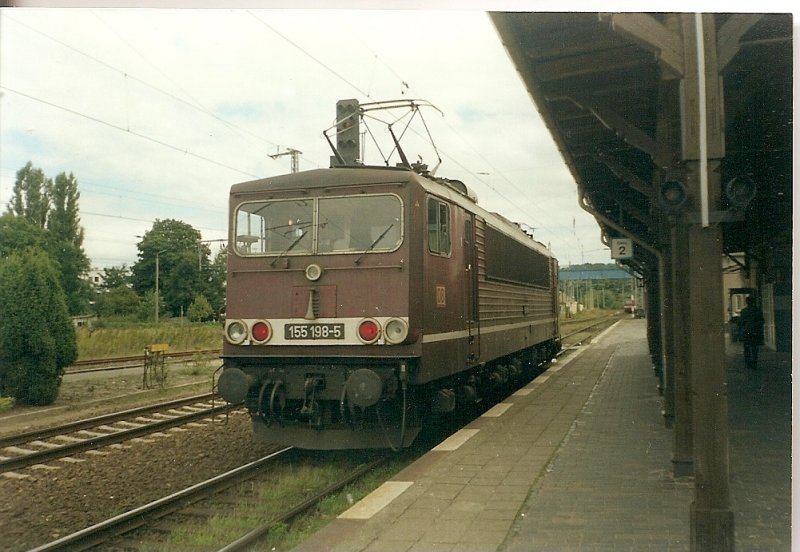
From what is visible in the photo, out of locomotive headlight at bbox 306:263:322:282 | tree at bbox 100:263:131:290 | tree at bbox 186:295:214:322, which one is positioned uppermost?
tree at bbox 100:263:131:290

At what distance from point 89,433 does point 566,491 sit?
6.39 metres

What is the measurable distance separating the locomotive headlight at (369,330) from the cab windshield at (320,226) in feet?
2.39

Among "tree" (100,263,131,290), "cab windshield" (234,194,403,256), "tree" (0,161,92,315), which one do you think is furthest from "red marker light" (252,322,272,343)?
"tree" (100,263,131,290)

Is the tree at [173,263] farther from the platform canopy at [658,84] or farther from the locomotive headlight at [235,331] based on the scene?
the platform canopy at [658,84]

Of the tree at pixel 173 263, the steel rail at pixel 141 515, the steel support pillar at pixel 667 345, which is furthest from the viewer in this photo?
the tree at pixel 173 263

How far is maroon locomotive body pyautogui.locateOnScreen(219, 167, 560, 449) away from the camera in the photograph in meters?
7.06

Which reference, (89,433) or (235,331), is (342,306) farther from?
(89,433)

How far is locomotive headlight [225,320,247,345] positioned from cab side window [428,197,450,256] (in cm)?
210

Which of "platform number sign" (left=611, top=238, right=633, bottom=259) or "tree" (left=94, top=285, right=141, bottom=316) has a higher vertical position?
"platform number sign" (left=611, top=238, right=633, bottom=259)

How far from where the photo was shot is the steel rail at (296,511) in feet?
16.5

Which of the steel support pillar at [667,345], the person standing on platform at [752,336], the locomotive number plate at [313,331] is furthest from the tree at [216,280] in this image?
the person standing on platform at [752,336]

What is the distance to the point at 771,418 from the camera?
25.5 ft

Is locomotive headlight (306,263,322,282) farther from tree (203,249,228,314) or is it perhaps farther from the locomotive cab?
tree (203,249,228,314)

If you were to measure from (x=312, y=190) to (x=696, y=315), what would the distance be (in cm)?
446
